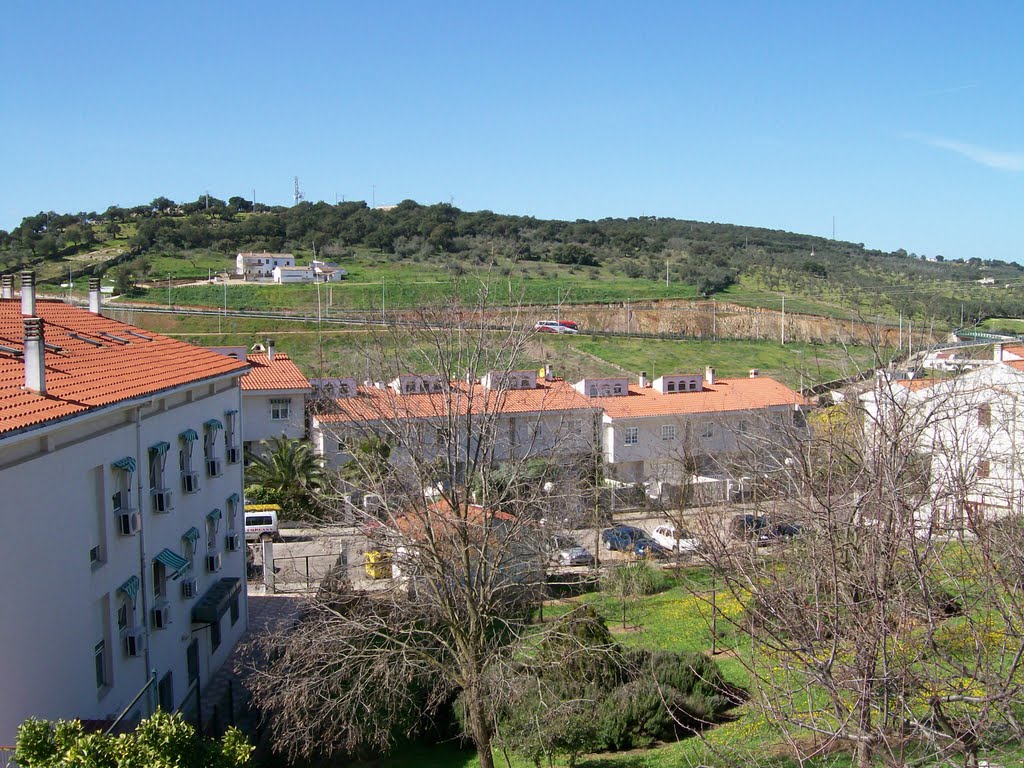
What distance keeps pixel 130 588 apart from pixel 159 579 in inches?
72.2

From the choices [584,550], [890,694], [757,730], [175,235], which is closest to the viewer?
[890,694]

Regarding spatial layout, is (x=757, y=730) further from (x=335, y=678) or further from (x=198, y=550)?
(x=198, y=550)

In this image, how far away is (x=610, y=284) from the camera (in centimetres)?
9056

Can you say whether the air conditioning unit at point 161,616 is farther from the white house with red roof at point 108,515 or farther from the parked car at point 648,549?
the parked car at point 648,549

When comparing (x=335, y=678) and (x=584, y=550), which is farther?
(x=584, y=550)

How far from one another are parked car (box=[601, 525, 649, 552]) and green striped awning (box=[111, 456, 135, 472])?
58.0ft

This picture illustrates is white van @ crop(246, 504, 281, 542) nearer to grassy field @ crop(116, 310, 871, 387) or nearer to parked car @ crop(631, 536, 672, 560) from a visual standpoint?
parked car @ crop(631, 536, 672, 560)

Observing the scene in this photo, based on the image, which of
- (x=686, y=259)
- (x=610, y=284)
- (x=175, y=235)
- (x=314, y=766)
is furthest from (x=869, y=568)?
(x=686, y=259)

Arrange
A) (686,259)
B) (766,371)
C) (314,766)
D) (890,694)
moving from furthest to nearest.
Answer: (686,259), (766,371), (314,766), (890,694)

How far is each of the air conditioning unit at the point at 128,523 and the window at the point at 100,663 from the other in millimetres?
1583

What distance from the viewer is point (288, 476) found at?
32250 mm

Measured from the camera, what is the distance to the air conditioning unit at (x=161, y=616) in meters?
13.9

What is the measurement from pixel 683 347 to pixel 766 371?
857cm

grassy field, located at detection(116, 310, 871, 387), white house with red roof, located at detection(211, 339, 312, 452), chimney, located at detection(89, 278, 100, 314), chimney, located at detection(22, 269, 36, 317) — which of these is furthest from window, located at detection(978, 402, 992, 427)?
grassy field, located at detection(116, 310, 871, 387)
